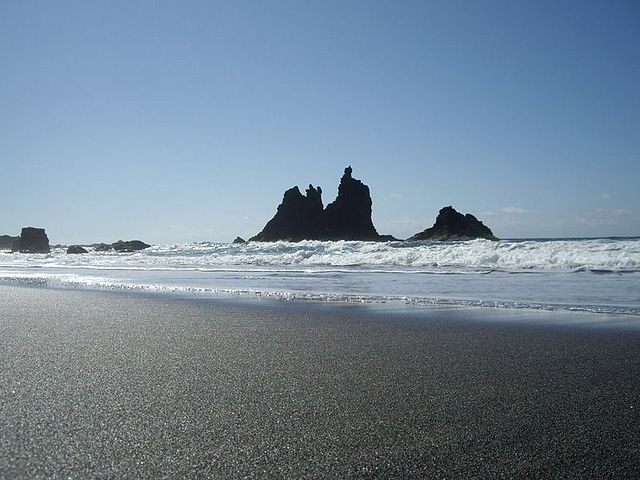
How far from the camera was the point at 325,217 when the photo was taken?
61062 millimetres

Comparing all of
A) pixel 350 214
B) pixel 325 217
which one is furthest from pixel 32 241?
pixel 350 214

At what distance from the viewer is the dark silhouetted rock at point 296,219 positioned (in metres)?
58.5

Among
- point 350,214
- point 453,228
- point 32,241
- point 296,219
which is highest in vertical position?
point 350,214

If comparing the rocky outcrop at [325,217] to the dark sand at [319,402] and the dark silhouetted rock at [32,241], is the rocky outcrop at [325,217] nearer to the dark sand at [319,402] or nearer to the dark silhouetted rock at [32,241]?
the dark silhouetted rock at [32,241]

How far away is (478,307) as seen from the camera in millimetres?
6250

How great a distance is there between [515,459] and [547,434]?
30 centimetres

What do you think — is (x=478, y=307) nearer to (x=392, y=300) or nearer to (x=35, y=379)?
(x=392, y=300)

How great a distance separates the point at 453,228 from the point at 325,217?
21.5 metres

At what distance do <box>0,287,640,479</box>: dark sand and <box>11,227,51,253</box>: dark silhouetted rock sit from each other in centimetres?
5044

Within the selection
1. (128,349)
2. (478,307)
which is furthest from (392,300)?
(128,349)

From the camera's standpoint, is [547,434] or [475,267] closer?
[547,434]

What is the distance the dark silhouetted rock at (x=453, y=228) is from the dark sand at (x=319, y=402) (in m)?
38.3

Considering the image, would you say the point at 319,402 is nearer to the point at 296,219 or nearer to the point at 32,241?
the point at 32,241

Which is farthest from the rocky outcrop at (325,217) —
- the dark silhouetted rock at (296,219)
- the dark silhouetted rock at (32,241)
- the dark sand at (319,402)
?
the dark sand at (319,402)
